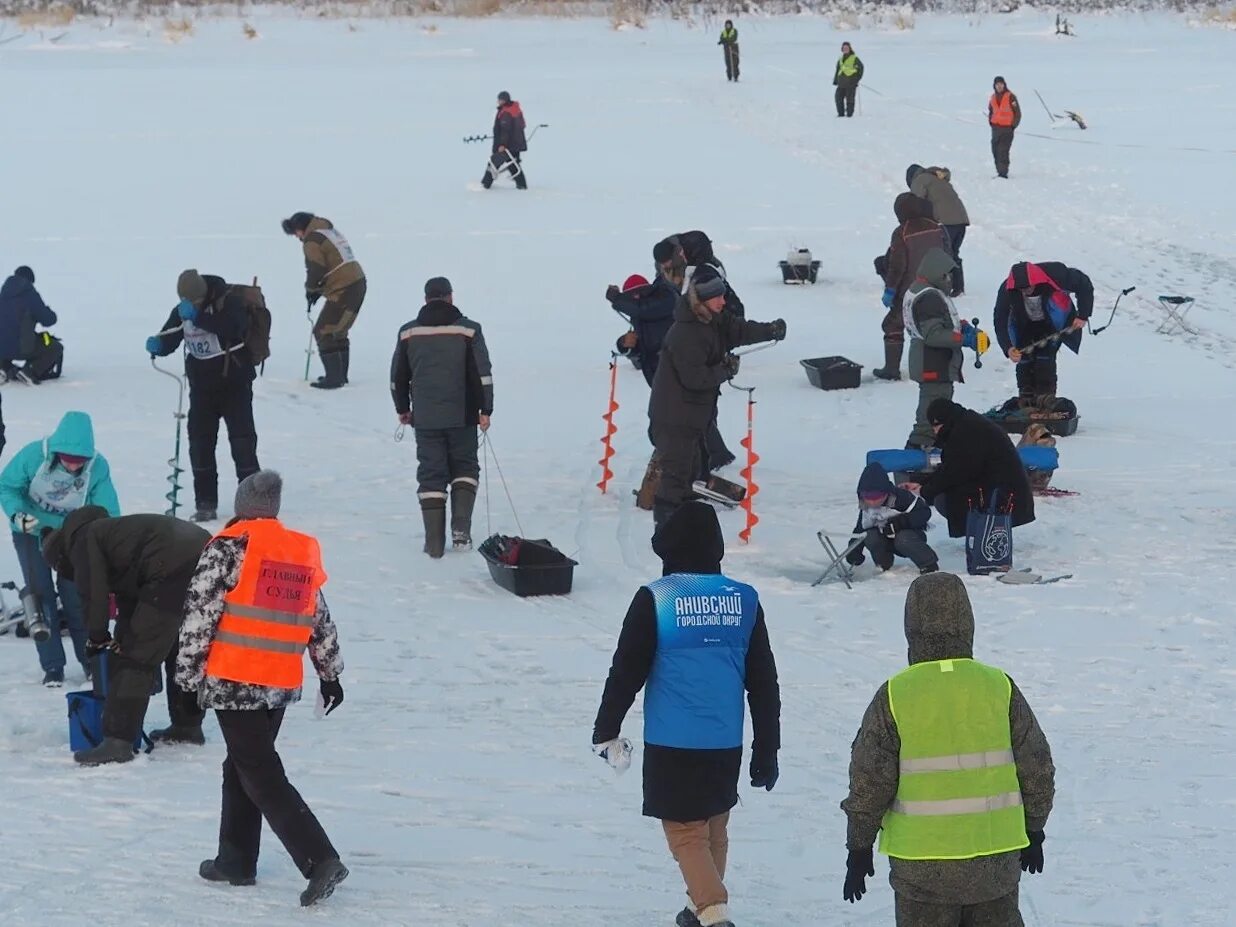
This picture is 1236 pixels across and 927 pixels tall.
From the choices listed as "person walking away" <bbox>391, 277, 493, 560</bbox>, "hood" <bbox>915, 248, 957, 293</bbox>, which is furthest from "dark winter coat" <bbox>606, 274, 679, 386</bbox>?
"hood" <bbox>915, 248, 957, 293</bbox>

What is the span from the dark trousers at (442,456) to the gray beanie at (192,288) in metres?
1.46

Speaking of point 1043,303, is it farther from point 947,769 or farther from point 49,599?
point 947,769

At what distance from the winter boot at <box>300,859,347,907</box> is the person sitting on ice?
4.61m

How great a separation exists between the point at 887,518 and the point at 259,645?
4796 mm

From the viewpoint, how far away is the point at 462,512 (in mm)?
10273

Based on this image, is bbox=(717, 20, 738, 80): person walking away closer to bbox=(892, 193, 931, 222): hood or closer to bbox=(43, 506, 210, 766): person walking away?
bbox=(892, 193, 931, 222): hood

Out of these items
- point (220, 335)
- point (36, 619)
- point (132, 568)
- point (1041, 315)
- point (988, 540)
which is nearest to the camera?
point (132, 568)

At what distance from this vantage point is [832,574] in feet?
32.0

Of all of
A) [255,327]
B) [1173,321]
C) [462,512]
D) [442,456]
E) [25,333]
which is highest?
[255,327]

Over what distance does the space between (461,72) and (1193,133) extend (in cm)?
1484

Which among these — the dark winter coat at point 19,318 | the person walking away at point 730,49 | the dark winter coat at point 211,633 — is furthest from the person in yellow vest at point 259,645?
the person walking away at point 730,49

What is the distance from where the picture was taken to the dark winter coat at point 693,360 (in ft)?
31.3

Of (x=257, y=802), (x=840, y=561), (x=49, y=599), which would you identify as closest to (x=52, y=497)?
(x=49, y=599)

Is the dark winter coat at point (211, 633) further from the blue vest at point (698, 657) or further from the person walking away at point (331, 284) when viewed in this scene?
the person walking away at point (331, 284)
